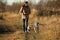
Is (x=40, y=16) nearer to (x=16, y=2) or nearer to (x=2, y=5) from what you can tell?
(x=16, y=2)

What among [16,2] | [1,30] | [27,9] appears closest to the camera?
[27,9]

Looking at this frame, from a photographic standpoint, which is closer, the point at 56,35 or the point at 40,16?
the point at 56,35

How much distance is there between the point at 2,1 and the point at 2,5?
0.69m

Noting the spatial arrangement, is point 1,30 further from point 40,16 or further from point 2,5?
point 2,5

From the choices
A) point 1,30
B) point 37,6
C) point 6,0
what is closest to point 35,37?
point 1,30

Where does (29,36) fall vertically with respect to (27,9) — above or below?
below

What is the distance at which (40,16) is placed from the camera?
22.3m

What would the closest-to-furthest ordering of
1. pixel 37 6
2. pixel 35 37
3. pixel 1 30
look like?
pixel 35 37
pixel 1 30
pixel 37 6

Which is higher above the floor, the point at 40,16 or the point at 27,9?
the point at 27,9

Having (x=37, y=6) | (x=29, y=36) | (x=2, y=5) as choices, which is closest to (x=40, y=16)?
(x=37, y=6)

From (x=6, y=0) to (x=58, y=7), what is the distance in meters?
6.95

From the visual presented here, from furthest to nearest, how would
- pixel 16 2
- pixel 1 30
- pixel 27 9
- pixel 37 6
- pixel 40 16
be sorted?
pixel 16 2
pixel 37 6
pixel 40 16
pixel 1 30
pixel 27 9

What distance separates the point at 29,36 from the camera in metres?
12.5

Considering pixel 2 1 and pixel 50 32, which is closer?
pixel 50 32
